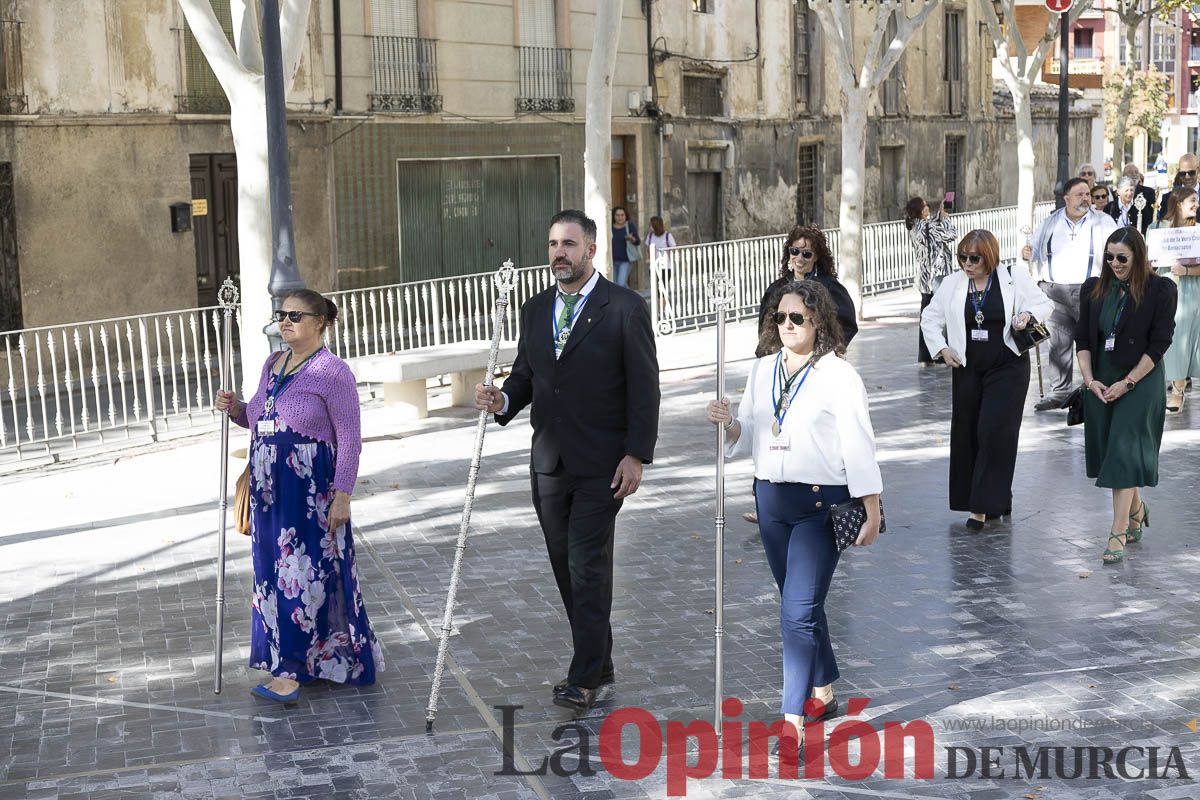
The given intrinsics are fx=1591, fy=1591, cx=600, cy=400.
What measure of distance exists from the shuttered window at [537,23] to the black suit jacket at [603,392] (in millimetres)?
20709

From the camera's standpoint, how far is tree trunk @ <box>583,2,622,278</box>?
54.8ft

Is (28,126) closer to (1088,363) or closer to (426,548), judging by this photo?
(426,548)

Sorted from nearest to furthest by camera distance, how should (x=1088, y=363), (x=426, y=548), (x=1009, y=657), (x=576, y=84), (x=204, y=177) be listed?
(x=1009, y=657), (x=1088, y=363), (x=426, y=548), (x=204, y=177), (x=576, y=84)

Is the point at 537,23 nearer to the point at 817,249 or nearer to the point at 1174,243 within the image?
the point at 1174,243

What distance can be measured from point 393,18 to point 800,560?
19.4 m

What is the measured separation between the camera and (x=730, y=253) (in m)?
21.6

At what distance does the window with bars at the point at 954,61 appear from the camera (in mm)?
42844

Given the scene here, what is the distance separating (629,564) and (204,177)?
13644 millimetres

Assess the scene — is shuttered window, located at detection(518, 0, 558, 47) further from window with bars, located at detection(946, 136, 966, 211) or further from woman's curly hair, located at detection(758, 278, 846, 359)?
woman's curly hair, located at detection(758, 278, 846, 359)

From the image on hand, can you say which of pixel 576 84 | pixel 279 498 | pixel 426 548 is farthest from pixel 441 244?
pixel 279 498

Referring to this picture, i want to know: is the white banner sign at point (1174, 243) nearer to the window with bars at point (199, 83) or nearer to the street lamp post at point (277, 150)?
the street lamp post at point (277, 150)

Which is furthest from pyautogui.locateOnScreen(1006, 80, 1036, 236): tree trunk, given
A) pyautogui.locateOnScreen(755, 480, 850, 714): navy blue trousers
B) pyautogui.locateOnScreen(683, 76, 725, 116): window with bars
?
pyautogui.locateOnScreen(755, 480, 850, 714): navy blue trousers

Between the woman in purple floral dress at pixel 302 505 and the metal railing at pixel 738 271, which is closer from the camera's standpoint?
the woman in purple floral dress at pixel 302 505

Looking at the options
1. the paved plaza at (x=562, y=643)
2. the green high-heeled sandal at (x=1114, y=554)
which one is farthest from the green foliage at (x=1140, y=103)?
the green high-heeled sandal at (x=1114, y=554)
